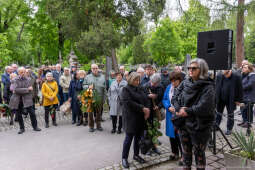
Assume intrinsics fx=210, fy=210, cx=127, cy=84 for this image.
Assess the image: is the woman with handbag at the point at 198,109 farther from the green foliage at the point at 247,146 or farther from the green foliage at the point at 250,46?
the green foliage at the point at 250,46

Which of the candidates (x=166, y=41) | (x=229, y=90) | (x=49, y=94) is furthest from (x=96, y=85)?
(x=166, y=41)

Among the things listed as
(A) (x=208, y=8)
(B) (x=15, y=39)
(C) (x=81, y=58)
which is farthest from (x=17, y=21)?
(A) (x=208, y=8)

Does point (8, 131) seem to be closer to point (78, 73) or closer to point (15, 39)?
point (78, 73)

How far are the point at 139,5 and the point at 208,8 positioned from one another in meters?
3.04

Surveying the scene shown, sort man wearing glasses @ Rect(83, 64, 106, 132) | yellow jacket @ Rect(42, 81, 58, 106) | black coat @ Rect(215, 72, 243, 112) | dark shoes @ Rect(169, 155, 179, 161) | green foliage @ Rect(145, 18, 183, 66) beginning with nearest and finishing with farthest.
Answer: dark shoes @ Rect(169, 155, 179, 161) → black coat @ Rect(215, 72, 243, 112) → man wearing glasses @ Rect(83, 64, 106, 132) → yellow jacket @ Rect(42, 81, 58, 106) → green foliage @ Rect(145, 18, 183, 66)

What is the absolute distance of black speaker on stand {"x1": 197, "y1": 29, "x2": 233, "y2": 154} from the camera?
4.47 metres

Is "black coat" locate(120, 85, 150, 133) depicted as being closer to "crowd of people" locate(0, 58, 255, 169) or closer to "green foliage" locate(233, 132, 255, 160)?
"crowd of people" locate(0, 58, 255, 169)

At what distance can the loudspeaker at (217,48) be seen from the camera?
14.7 ft

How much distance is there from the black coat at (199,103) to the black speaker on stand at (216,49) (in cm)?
154

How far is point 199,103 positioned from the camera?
119 inches

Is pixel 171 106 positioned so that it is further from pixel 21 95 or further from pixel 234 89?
pixel 21 95

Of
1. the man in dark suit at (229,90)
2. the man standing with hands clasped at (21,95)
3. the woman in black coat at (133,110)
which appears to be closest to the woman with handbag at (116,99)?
the woman in black coat at (133,110)

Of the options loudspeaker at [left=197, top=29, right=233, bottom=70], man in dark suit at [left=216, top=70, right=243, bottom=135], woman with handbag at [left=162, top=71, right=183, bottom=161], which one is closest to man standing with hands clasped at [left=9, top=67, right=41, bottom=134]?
woman with handbag at [left=162, top=71, right=183, bottom=161]

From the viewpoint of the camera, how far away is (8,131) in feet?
22.3
